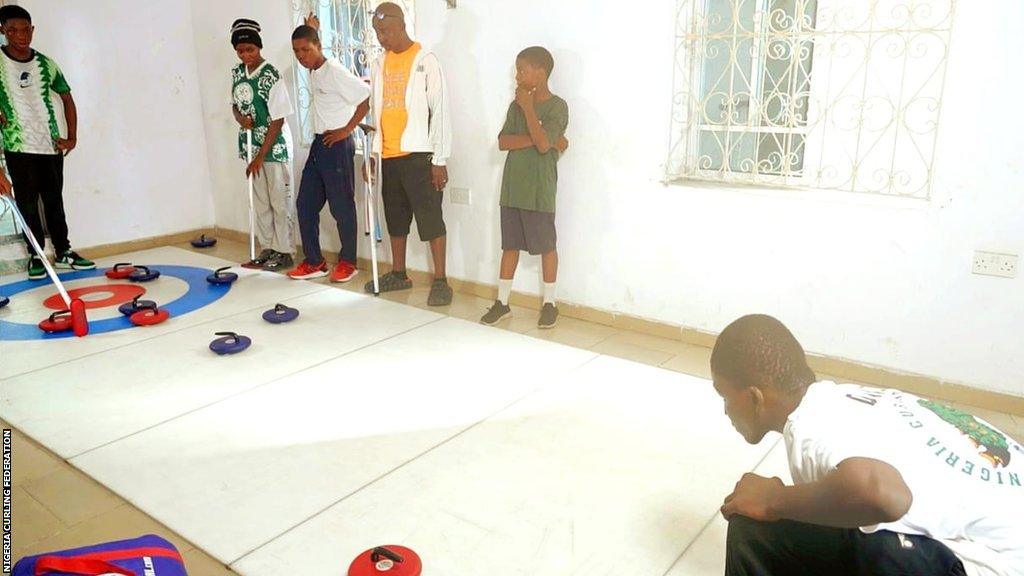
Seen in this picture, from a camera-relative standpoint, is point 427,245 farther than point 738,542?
Result: Yes

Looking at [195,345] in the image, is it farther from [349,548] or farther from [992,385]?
[992,385]

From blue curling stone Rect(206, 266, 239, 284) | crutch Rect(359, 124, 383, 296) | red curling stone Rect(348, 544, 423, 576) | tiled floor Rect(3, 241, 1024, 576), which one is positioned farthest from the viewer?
blue curling stone Rect(206, 266, 239, 284)

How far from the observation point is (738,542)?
160 cm

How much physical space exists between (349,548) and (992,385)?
2754 millimetres

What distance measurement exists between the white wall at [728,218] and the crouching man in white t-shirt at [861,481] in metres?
1.99

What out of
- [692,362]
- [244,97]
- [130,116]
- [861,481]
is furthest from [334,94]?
[861,481]

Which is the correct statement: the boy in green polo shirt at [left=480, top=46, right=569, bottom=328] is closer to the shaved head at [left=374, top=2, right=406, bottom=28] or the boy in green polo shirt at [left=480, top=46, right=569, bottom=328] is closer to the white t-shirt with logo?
the shaved head at [left=374, top=2, right=406, bottom=28]

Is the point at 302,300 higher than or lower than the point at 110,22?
lower

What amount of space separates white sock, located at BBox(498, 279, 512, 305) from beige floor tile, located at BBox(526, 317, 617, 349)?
0.29m

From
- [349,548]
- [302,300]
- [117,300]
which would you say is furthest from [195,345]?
[349,548]

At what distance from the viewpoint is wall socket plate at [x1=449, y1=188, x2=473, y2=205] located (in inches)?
186

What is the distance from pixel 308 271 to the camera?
5.25 meters

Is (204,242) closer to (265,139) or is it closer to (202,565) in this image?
(265,139)

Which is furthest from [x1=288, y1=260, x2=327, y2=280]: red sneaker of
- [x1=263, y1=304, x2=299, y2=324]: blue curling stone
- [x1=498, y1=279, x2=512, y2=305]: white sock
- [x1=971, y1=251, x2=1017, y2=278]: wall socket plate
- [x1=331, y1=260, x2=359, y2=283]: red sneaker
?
[x1=971, y1=251, x2=1017, y2=278]: wall socket plate
